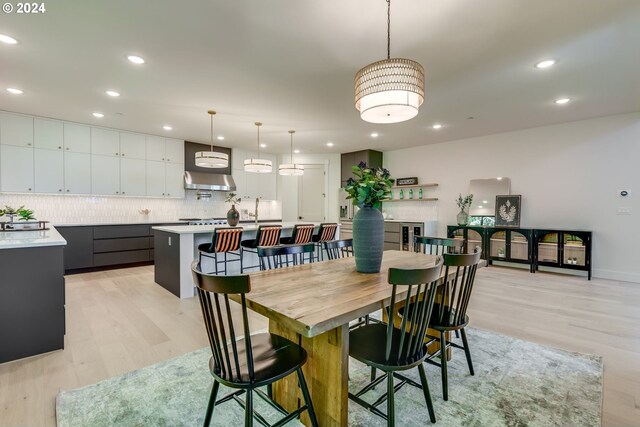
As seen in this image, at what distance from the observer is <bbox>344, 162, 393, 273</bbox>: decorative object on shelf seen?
79.7 inches

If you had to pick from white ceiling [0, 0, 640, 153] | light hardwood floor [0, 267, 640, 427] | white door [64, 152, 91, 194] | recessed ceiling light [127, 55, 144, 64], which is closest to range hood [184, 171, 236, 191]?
white door [64, 152, 91, 194]

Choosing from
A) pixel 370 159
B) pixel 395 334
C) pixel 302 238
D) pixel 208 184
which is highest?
pixel 370 159

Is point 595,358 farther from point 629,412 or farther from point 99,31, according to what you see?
point 99,31

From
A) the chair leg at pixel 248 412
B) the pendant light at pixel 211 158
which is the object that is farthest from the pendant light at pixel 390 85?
the pendant light at pixel 211 158

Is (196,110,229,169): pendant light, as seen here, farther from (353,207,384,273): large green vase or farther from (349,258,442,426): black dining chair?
(349,258,442,426): black dining chair

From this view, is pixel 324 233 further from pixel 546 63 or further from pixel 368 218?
pixel 546 63

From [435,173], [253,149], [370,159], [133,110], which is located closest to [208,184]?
[253,149]

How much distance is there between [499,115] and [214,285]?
521cm

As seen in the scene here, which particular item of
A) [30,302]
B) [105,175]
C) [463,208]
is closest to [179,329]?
[30,302]

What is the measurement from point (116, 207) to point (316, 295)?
6.18 meters

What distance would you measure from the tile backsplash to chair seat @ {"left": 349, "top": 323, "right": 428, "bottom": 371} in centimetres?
590

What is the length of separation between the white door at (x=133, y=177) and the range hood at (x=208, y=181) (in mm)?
822

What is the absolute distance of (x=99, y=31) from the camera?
8.45 ft

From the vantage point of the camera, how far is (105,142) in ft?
19.0
